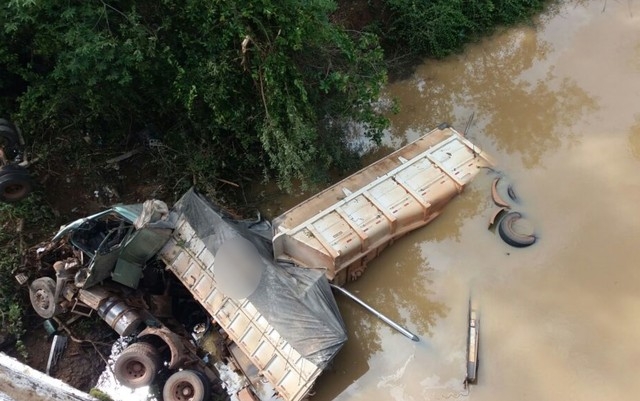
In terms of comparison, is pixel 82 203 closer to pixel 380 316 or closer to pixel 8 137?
pixel 8 137

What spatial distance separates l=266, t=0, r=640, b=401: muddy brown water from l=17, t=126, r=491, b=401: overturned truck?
2.30ft

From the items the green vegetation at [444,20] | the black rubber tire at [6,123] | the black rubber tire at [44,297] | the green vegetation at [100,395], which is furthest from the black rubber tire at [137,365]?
the green vegetation at [444,20]

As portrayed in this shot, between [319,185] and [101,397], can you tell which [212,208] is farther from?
[101,397]

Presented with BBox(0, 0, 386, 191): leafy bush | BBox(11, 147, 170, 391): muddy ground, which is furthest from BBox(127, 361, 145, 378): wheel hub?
BBox(0, 0, 386, 191): leafy bush

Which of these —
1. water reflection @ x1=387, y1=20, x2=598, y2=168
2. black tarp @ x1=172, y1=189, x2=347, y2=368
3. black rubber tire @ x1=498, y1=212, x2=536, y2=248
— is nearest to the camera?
black tarp @ x1=172, y1=189, x2=347, y2=368

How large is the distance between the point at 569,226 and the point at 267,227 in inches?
190

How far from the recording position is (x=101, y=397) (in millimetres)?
6844

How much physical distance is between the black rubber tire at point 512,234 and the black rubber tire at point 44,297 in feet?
22.9

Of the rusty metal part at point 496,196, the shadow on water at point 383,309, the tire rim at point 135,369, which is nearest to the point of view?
the tire rim at point 135,369

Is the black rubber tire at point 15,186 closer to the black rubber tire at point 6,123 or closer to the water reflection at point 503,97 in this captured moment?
the black rubber tire at point 6,123

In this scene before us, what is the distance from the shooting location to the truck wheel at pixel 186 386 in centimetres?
673

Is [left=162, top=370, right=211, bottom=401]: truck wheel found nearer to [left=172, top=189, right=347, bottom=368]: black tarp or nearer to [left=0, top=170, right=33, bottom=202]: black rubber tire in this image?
[left=172, top=189, right=347, bottom=368]: black tarp

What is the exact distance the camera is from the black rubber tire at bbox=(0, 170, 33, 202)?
7578 millimetres

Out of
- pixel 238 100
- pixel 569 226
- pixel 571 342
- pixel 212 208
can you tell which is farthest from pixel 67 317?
pixel 569 226
